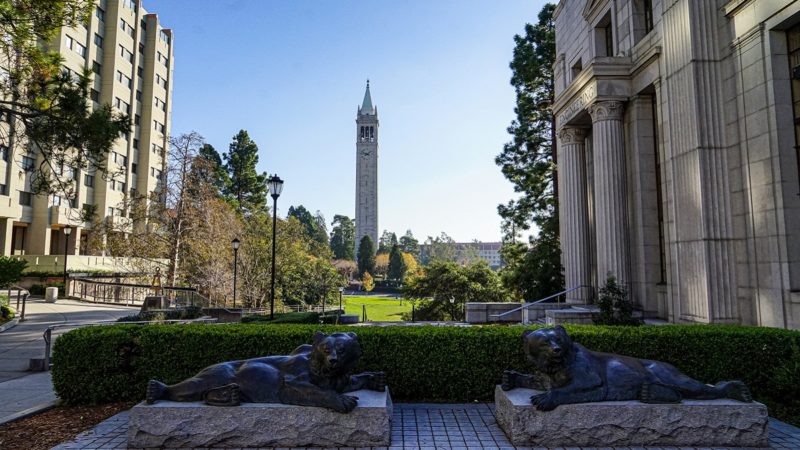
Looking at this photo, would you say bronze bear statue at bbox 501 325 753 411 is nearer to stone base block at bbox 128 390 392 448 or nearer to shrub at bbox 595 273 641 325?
stone base block at bbox 128 390 392 448

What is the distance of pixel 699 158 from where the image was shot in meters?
9.62

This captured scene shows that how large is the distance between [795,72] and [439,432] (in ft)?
30.6

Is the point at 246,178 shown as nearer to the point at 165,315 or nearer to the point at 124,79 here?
the point at 124,79

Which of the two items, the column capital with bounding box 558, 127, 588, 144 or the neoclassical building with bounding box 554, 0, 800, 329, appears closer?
the neoclassical building with bounding box 554, 0, 800, 329

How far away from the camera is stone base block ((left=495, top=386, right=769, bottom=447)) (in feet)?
16.4

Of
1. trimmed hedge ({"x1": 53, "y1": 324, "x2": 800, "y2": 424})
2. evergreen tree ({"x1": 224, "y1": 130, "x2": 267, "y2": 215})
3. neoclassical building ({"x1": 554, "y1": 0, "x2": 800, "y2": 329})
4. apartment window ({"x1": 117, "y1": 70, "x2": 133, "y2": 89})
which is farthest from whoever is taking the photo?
evergreen tree ({"x1": 224, "y1": 130, "x2": 267, "y2": 215})

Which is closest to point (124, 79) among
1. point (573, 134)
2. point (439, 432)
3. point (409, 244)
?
point (573, 134)

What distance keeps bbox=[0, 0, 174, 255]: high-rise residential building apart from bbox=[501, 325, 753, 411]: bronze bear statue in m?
26.2

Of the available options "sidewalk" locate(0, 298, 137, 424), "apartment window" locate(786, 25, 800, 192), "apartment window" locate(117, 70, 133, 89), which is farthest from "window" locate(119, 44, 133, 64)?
"apartment window" locate(786, 25, 800, 192)

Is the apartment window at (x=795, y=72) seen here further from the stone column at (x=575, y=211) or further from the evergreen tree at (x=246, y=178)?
the evergreen tree at (x=246, y=178)

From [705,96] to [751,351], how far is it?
19.3 feet

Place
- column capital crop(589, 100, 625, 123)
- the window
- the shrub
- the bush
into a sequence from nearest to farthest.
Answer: the shrub, column capital crop(589, 100, 625, 123), the bush, the window

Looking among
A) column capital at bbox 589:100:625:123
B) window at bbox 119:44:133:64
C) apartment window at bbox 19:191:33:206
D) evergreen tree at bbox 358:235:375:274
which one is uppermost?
window at bbox 119:44:133:64

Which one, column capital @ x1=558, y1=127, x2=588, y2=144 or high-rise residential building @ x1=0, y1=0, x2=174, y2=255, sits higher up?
high-rise residential building @ x1=0, y1=0, x2=174, y2=255
